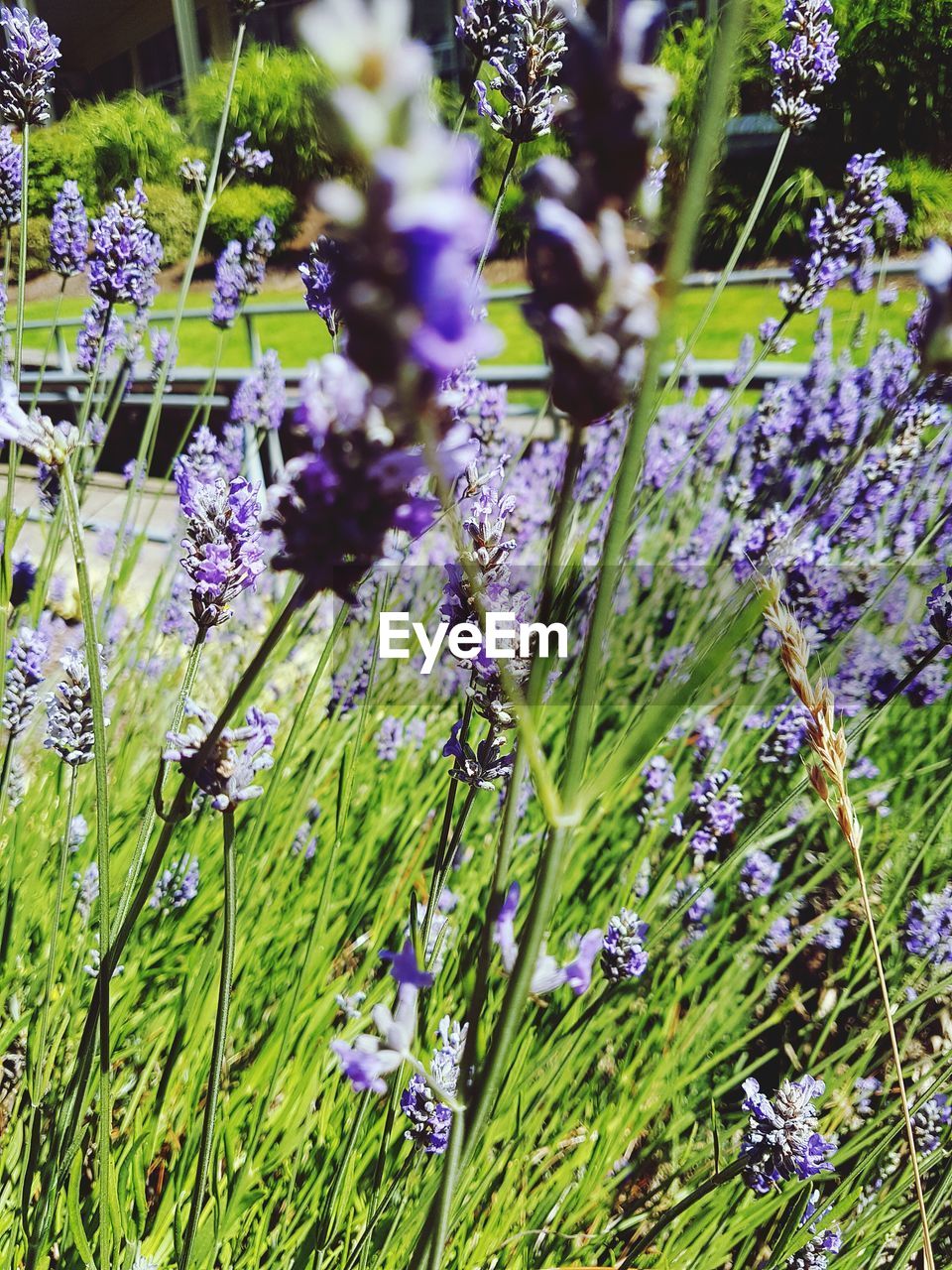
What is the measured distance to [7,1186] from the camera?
0.84m

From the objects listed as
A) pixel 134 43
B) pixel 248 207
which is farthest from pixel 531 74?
pixel 134 43

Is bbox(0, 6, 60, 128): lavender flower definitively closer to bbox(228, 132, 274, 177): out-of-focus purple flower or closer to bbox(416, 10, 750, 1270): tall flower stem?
bbox(228, 132, 274, 177): out-of-focus purple flower

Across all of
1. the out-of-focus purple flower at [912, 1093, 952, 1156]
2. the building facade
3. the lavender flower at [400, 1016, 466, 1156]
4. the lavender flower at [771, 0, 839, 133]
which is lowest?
the out-of-focus purple flower at [912, 1093, 952, 1156]

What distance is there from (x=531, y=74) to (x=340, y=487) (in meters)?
0.85

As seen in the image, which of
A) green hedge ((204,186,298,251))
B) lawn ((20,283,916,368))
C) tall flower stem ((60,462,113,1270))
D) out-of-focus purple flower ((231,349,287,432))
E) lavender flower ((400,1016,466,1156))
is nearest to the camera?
tall flower stem ((60,462,113,1270))

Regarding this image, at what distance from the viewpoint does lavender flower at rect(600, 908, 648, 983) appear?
0.79m

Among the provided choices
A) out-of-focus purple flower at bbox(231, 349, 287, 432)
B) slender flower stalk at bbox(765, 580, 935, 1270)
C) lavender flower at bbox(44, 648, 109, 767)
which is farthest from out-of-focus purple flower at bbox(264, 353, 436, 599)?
out-of-focus purple flower at bbox(231, 349, 287, 432)

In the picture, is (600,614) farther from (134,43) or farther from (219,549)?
(134,43)

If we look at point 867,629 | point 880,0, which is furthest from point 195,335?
point 867,629

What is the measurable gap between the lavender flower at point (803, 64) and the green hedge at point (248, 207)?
9.15 feet

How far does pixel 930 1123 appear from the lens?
102 cm

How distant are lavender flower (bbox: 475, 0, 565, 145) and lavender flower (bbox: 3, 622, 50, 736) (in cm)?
75

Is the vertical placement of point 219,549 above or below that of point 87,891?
above

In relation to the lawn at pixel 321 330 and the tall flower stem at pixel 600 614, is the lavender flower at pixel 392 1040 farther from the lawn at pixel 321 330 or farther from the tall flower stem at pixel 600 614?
the lawn at pixel 321 330
